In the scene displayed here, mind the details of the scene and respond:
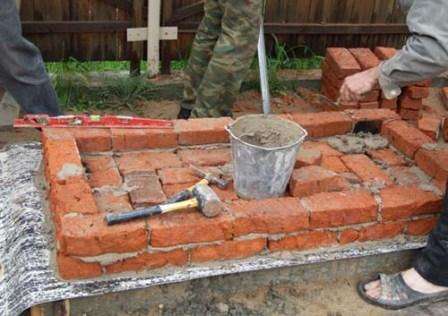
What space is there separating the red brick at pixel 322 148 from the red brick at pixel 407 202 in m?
0.43

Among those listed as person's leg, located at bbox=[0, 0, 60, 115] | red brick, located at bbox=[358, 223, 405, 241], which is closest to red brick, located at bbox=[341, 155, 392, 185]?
red brick, located at bbox=[358, 223, 405, 241]

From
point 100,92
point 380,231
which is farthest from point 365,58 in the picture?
point 380,231

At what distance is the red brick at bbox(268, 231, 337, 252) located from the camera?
2677mm

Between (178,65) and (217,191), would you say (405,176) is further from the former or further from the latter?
(178,65)

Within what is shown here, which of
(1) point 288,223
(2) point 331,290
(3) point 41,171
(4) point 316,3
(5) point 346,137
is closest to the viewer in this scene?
(1) point 288,223

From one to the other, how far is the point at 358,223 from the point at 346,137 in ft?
2.57

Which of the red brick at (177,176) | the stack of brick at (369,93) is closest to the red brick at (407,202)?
the red brick at (177,176)

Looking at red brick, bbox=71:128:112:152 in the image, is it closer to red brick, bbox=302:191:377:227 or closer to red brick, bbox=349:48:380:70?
red brick, bbox=302:191:377:227

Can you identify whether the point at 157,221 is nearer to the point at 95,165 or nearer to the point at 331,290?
the point at 95,165

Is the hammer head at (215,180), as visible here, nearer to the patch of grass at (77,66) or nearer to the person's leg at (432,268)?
the person's leg at (432,268)

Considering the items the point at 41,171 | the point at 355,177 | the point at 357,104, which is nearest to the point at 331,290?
the point at 355,177

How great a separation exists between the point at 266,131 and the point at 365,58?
2.35 meters

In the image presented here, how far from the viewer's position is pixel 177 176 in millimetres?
2932

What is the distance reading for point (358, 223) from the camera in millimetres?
2771
